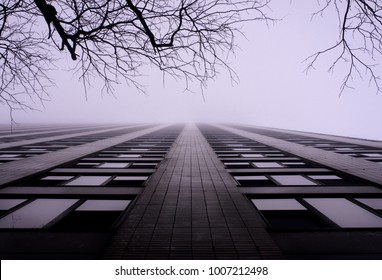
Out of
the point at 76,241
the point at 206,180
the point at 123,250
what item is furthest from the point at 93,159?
the point at 123,250

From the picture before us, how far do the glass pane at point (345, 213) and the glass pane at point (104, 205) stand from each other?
28.9 feet

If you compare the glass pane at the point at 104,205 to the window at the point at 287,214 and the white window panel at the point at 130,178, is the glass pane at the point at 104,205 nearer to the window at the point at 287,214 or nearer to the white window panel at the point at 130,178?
the white window panel at the point at 130,178

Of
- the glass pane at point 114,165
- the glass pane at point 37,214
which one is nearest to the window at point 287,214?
the glass pane at point 37,214

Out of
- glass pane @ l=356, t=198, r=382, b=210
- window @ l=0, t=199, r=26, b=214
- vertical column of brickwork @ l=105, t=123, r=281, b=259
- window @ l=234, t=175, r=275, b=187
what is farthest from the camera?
window @ l=234, t=175, r=275, b=187

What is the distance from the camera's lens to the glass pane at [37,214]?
9297 mm

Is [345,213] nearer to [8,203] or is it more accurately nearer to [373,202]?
[373,202]

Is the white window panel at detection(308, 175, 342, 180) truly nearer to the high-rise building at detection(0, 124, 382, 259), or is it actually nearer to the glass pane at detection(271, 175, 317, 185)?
Result: the high-rise building at detection(0, 124, 382, 259)

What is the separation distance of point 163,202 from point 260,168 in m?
11.5

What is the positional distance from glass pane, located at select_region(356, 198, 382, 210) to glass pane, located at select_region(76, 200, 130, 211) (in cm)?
1113

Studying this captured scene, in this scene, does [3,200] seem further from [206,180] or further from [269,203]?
[269,203]

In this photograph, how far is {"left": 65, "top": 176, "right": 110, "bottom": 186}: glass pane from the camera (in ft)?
51.0

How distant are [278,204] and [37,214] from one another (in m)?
10.5

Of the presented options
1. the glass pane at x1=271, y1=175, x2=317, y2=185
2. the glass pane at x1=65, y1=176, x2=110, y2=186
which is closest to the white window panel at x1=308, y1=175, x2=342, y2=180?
the glass pane at x1=271, y1=175, x2=317, y2=185

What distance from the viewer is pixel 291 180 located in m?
16.7
